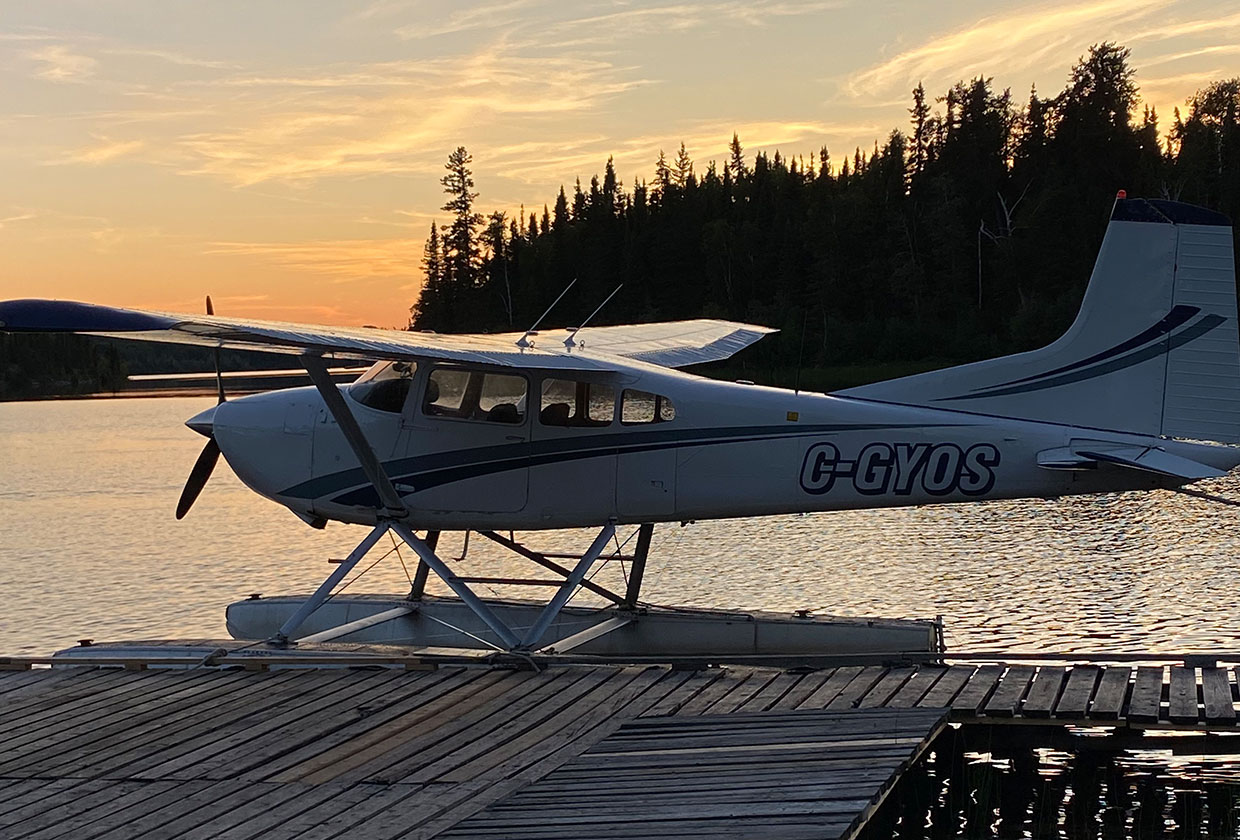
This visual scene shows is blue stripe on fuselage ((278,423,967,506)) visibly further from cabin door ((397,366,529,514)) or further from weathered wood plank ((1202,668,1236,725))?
weathered wood plank ((1202,668,1236,725))

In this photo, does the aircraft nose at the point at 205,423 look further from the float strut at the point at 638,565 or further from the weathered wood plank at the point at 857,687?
the weathered wood plank at the point at 857,687

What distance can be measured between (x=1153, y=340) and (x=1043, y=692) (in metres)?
2.20

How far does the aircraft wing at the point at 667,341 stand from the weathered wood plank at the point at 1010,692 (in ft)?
11.2

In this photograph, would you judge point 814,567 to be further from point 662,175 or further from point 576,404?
point 662,175

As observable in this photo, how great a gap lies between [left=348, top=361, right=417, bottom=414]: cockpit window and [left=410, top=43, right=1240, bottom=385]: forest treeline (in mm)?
35793

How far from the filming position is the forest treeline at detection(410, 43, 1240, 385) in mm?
57781

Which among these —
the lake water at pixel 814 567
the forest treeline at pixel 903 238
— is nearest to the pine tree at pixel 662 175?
the forest treeline at pixel 903 238

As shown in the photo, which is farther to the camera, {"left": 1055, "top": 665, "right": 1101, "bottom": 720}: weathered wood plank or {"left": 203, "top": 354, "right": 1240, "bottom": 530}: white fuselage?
{"left": 203, "top": 354, "right": 1240, "bottom": 530}: white fuselage

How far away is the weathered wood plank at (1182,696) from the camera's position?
686 cm

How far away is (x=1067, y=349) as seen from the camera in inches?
324

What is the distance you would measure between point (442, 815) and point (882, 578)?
456 inches

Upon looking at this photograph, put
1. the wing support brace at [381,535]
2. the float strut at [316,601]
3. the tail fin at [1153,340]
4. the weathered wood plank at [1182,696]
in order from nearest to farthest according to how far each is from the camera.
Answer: the weathered wood plank at [1182,696] → the tail fin at [1153,340] → the wing support brace at [381,535] → the float strut at [316,601]

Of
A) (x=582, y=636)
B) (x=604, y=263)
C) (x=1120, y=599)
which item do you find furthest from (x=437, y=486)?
(x=604, y=263)

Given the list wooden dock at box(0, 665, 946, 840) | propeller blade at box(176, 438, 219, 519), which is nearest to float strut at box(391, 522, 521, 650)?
wooden dock at box(0, 665, 946, 840)
